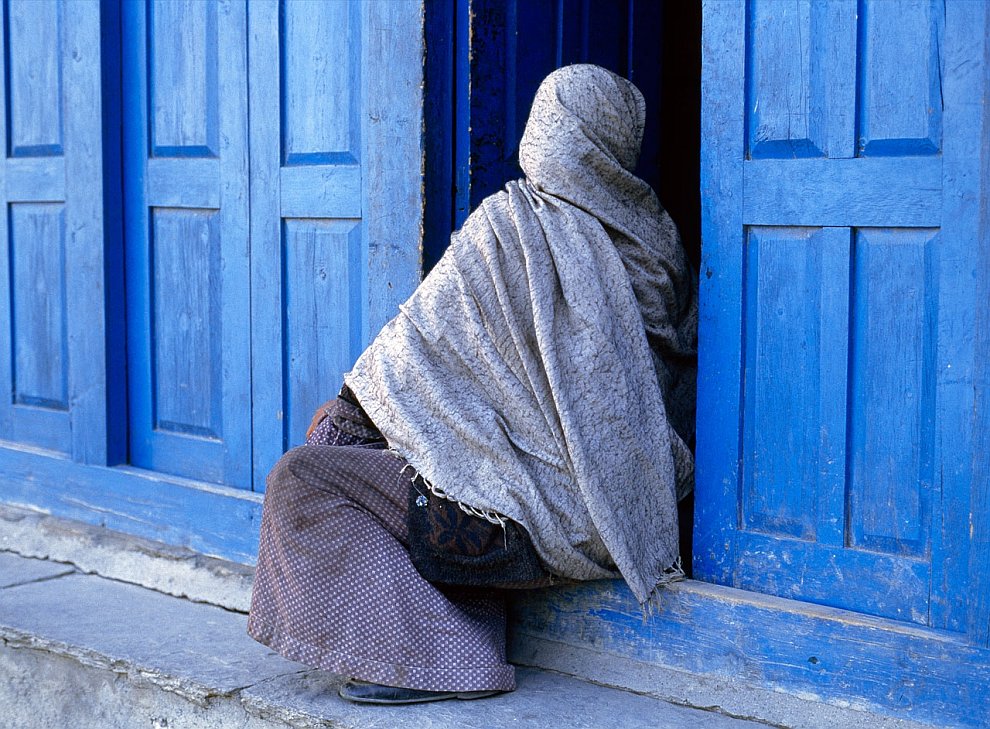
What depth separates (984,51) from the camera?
257 cm

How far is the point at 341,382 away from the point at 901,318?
1659 mm

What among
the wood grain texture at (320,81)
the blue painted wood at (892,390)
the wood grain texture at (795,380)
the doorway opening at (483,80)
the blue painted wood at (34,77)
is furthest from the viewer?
the blue painted wood at (34,77)

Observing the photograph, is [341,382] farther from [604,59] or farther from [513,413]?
[604,59]

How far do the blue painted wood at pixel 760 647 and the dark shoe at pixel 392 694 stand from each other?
31 cm

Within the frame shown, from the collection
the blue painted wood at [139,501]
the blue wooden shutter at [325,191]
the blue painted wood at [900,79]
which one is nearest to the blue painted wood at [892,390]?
the blue painted wood at [900,79]

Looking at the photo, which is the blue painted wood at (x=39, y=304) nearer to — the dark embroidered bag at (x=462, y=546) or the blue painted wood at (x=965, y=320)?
the dark embroidered bag at (x=462, y=546)

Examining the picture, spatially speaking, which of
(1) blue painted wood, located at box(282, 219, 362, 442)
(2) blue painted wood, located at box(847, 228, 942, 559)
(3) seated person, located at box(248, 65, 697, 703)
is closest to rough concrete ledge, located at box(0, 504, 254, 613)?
(1) blue painted wood, located at box(282, 219, 362, 442)

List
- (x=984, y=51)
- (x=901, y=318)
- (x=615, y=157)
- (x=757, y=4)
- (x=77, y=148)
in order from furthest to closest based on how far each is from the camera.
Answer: (x=77, y=148) < (x=615, y=157) < (x=757, y=4) < (x=901, y=318) < (x=984, y=51)

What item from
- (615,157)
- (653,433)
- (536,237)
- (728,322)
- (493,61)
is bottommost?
A: (653,433)

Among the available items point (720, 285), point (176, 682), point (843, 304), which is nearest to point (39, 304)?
point (176, 682)

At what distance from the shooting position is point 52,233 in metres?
4.67

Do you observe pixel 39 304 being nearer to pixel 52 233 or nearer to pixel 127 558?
pixel 52 233

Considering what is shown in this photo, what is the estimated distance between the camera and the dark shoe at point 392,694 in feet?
10.0

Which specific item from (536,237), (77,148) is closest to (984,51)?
(536,237)
